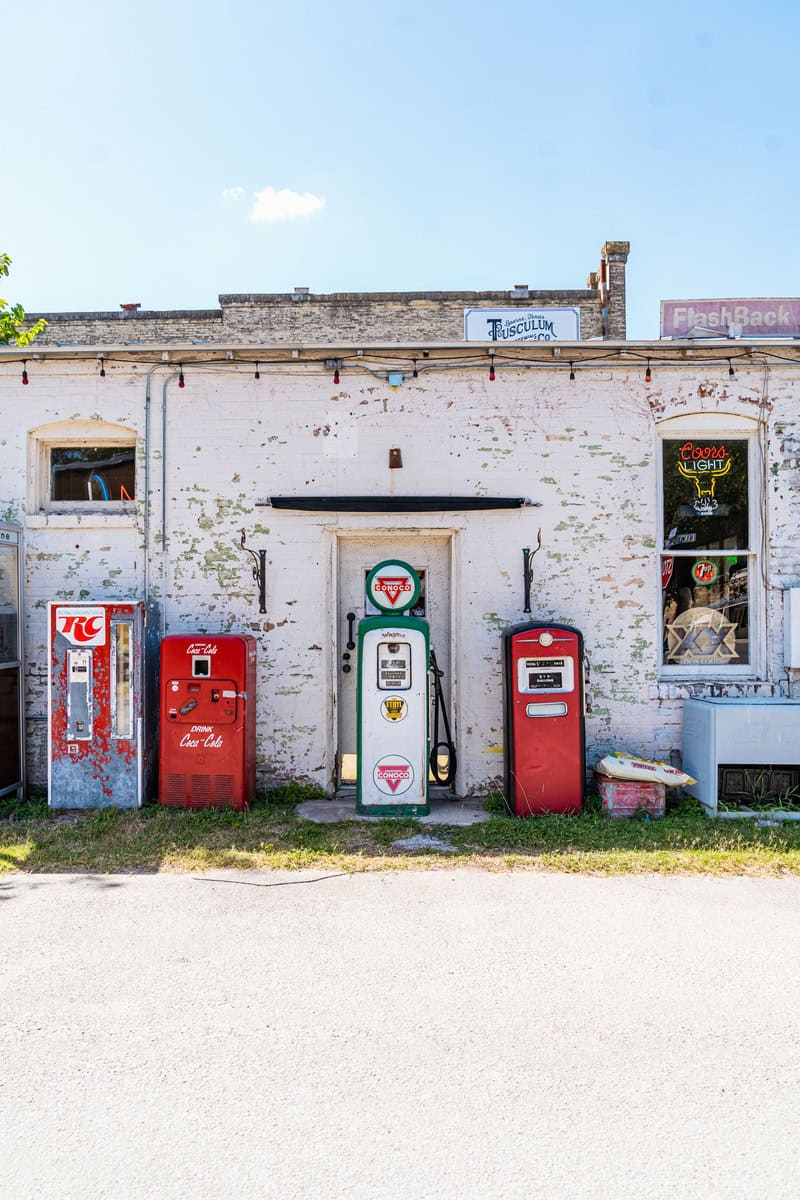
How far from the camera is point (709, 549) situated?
7.36 metres

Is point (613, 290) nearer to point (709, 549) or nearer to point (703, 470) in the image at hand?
point (703, 470)

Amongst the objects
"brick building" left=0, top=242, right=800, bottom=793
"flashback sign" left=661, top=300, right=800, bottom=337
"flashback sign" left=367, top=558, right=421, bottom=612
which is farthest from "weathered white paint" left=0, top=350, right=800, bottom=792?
"flashback sign" left=661, top=300, right=800, bottom=337

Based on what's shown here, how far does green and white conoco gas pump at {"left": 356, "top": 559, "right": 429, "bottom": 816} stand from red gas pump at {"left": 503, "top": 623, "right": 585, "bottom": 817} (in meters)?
0.76

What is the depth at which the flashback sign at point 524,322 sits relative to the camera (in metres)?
15.1

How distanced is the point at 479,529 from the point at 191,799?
11.4ft

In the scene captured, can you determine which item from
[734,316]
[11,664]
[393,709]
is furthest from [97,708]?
[734,316]

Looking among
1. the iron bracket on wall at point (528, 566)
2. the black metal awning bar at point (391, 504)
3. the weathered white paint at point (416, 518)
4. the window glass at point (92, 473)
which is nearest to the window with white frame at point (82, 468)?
the window glass at point (92, 473)

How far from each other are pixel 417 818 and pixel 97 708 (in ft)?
9.29

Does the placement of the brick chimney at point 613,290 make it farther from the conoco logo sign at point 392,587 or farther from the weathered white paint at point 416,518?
the conoco logo sign at point 392,587

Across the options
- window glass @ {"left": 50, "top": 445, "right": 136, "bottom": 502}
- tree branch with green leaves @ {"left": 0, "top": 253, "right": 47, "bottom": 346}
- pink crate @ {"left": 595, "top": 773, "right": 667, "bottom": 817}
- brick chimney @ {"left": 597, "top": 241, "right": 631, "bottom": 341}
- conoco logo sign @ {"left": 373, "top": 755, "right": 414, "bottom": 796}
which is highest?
brick chimney @ {"left": 597, "top": 241, "right": 631, "bottom": 341}

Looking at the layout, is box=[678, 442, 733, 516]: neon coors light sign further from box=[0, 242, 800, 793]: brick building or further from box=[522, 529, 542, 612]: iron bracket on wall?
box=[522, 529, 542, 612]: iron bracket on wall

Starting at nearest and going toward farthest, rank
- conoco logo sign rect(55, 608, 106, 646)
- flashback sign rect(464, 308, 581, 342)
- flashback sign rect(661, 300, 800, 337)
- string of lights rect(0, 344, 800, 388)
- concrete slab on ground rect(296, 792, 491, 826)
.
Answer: concrete slab on ground rect(296, 792, 491, 826), conoco logo sign rect(55, 608, 106, 646), string of lights rect(0, 344, 800, 388), flashback sign rect(661, 300, 800, 337), flashback sign rect(464, 308, 581, 342)

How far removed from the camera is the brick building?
23.4 feet

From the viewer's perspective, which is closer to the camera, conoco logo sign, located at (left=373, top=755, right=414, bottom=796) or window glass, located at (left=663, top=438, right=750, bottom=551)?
conoco logo sign, located at (left=373, top=755, right=414, bottom=796)
